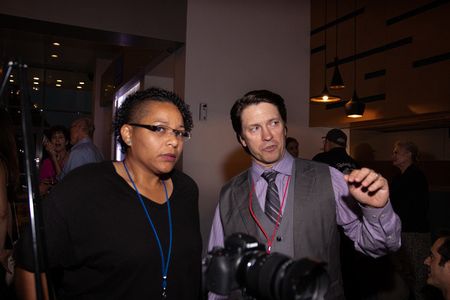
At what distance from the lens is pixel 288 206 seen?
62.6 inches

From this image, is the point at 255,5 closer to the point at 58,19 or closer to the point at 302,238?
the point at 58,19

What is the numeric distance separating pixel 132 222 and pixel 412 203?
10.4 ft

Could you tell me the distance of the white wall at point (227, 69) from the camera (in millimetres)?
4566

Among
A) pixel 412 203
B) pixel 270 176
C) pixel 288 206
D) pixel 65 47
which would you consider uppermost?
pixel 65 47

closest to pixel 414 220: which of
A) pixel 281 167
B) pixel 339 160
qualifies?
pixel 339 160

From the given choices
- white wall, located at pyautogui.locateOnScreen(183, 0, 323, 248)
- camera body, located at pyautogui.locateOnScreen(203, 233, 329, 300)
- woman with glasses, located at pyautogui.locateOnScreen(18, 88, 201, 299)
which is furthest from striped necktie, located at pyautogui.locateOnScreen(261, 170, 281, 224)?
white wall, located at pyautogui.locateOnScreen(183, 0, 323, 248)

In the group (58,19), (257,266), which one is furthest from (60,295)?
(58,19)

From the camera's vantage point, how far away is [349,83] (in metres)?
5.33

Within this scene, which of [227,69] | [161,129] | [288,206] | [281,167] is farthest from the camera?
[227,69]

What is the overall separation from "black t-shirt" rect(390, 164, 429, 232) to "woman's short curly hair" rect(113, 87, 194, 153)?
9.32 feet

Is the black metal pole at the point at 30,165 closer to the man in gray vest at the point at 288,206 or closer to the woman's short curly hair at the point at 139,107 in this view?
the woman's short curly hair at the point at 139,107

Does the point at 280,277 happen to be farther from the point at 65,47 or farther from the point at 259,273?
the point at 65,47

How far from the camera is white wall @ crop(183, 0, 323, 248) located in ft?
15.0

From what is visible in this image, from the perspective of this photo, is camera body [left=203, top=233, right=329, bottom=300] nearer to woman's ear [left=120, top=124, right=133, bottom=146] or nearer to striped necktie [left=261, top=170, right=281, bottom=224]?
striped necktie [left=261, top=170, right=281, bottom=224]
